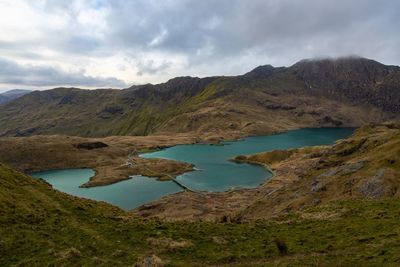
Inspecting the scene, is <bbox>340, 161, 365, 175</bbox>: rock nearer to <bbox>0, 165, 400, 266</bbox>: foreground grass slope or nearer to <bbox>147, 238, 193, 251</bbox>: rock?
<bbox>0, 165, 400, 266</bbox>: foreground grass slope

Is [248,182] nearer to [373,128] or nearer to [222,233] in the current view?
[373,128]

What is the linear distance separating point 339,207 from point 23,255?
3968cm

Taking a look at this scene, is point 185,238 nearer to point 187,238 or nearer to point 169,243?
point 187,238

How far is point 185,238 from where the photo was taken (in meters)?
39.8

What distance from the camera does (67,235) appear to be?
133 ft

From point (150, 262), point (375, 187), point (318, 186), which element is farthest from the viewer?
point (318, 186)

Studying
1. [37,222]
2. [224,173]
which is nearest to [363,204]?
[37,222]

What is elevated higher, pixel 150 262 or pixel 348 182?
pixel 150 262

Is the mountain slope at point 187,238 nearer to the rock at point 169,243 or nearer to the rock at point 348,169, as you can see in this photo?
the rock at point 169,243

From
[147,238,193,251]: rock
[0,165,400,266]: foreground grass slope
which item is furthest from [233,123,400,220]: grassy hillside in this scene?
[147,238,193,251]: rock

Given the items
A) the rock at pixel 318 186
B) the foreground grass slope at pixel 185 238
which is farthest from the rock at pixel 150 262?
the rock at pixel 318 186

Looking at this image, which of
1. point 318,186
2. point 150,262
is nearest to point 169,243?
point 150,262

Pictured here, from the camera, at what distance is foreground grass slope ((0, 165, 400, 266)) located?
33.6m

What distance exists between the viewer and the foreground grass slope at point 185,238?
33594mm
